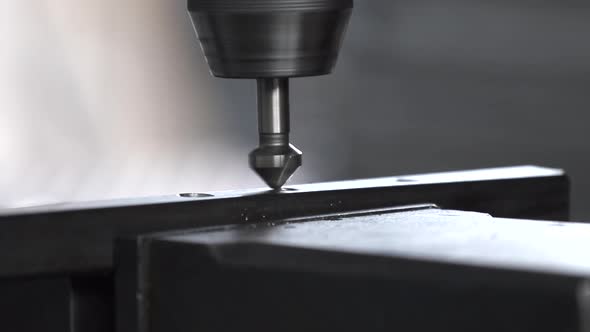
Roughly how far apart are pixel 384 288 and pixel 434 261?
0.09 feet

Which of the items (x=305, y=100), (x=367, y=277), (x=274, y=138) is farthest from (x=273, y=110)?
(x=305, y=100)

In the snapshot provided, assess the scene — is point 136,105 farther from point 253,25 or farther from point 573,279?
point 573,279

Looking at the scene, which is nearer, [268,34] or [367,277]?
[367,277]

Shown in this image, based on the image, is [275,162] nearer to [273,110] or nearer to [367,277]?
[273,110]

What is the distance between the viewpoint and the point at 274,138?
74 centimetres

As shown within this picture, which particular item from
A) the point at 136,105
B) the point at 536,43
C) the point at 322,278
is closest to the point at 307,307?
the point at 322,278

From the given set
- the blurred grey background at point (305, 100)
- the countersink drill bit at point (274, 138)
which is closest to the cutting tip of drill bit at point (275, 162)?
the countersink drill bit at point (274, 138)

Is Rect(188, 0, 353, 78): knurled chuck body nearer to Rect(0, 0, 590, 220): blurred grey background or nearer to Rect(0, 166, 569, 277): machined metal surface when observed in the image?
Rect(0, 166, 569, 277): machined metal surface

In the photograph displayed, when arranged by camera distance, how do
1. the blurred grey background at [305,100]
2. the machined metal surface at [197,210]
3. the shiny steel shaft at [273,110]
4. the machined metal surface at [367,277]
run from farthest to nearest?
the blurred grey background at [305,100] < the shiny steel shaft at [273,110] < the machined metal surface at [197,210] < the machined metal surface at [367,277]

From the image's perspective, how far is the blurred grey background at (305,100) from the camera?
7.59ft

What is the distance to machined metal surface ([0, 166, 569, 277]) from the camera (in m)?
0.60

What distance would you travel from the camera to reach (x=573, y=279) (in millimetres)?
443

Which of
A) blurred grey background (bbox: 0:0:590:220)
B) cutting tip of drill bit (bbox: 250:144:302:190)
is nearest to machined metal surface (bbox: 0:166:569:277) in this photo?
cutting tip of drill bit (bbox: 250:144:302:190)

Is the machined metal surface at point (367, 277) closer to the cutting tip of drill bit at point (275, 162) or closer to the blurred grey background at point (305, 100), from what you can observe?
the cutting tip of drill bit at point (275, 162)
